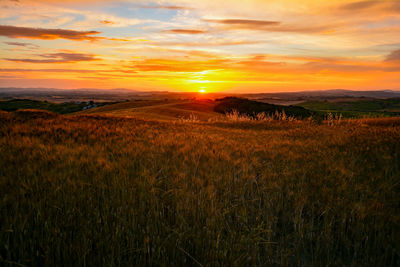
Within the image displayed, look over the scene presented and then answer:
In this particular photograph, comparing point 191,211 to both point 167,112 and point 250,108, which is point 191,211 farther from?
point 250,108

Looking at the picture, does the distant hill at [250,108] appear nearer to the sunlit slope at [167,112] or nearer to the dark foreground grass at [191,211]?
the sunlit slope at [167,112]

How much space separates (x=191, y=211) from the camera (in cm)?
258

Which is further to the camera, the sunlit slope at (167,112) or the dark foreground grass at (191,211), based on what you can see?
the sunlit slope at (167,112)

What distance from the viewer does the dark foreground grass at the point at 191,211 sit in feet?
6.77

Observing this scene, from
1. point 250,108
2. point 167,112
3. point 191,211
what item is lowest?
point 191,211

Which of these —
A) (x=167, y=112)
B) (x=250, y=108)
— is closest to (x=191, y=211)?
(x=167, y=112)

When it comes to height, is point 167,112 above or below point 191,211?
above

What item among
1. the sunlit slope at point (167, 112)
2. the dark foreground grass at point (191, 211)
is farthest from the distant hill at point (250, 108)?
the dark foreground grass at point (191, 211)

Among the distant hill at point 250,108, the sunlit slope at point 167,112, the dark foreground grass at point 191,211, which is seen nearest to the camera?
the dark foreground grass at point 191,211

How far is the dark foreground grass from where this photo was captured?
206cm

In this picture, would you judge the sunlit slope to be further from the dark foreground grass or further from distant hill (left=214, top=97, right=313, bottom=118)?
the dark foreground grass

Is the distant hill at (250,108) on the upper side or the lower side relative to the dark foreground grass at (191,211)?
upper

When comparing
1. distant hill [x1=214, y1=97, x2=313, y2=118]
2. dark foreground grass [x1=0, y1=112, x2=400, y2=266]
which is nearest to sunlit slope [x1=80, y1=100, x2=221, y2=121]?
distant hill [x1=214, y1=97, x2=313, y2=118]

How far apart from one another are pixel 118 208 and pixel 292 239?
1.97 metres
